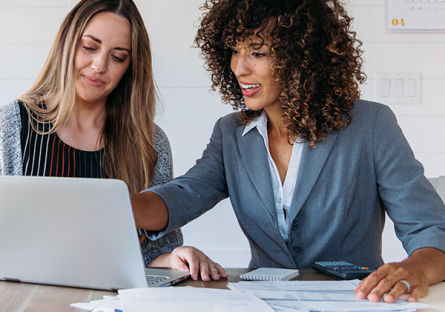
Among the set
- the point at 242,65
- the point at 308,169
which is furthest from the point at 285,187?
the point at 242,65

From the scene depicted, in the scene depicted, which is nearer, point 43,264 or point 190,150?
point 43,264

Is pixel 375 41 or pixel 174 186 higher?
pixel 375 41

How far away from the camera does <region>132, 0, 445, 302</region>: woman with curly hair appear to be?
1297 millimetres

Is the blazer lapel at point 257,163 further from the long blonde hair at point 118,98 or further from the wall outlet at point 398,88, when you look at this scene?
the wall outlet at point 398,88

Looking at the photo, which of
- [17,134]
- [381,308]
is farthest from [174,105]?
[381,308]

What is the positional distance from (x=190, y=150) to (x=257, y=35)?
110 cm

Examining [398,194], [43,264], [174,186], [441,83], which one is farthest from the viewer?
[441,83]

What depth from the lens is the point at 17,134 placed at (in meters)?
1.42

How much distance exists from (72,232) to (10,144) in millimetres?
739

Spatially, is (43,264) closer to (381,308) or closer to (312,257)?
(381,308)

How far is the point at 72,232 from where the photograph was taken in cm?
81

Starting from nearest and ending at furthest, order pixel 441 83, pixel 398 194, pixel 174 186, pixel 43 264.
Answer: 1. pixel 43 264
2. pixel 398 194
3. pixel 174 186
4. pixel 441 83

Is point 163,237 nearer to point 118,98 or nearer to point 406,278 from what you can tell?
point 118,98

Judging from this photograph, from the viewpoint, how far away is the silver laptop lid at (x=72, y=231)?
31.0 inches
